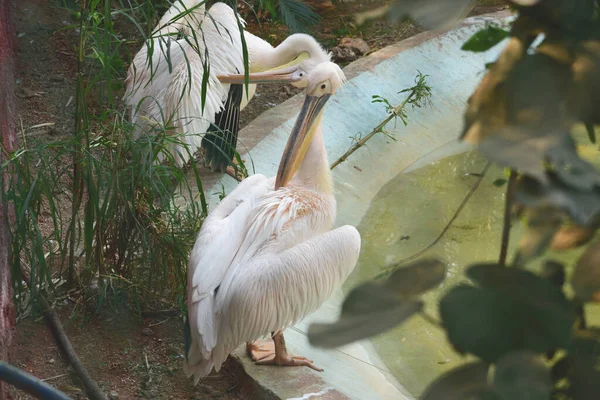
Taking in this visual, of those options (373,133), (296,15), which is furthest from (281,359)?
(296,15)

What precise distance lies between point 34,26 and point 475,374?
556 centimetres

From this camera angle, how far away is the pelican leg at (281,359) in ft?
9.70

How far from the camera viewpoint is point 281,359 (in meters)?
2.95

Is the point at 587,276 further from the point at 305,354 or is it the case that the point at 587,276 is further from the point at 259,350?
the point at 305,354

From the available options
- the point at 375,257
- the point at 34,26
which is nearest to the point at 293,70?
the point at 375,257

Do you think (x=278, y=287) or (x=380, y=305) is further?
(x=278, y=287)

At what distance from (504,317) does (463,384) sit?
56mm

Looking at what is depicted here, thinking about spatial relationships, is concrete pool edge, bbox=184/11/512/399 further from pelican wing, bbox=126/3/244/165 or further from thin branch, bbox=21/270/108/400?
thin branch, bbox=21/270/108/400

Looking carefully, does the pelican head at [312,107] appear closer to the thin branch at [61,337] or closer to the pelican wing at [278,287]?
the pelican wing at [278,287]

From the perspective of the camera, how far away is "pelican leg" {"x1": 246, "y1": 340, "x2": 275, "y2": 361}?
3008 mm

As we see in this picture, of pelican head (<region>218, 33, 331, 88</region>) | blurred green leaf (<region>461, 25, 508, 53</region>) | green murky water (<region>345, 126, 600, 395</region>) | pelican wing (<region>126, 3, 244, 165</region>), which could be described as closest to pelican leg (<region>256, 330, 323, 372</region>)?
green murky water (<region>345, 126, 600, 395</region>)

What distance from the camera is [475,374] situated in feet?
1.68

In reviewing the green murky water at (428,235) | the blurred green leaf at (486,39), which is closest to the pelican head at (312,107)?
the green murky water at (428,235)

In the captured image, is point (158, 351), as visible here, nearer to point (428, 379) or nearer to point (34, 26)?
point (428, 379)
